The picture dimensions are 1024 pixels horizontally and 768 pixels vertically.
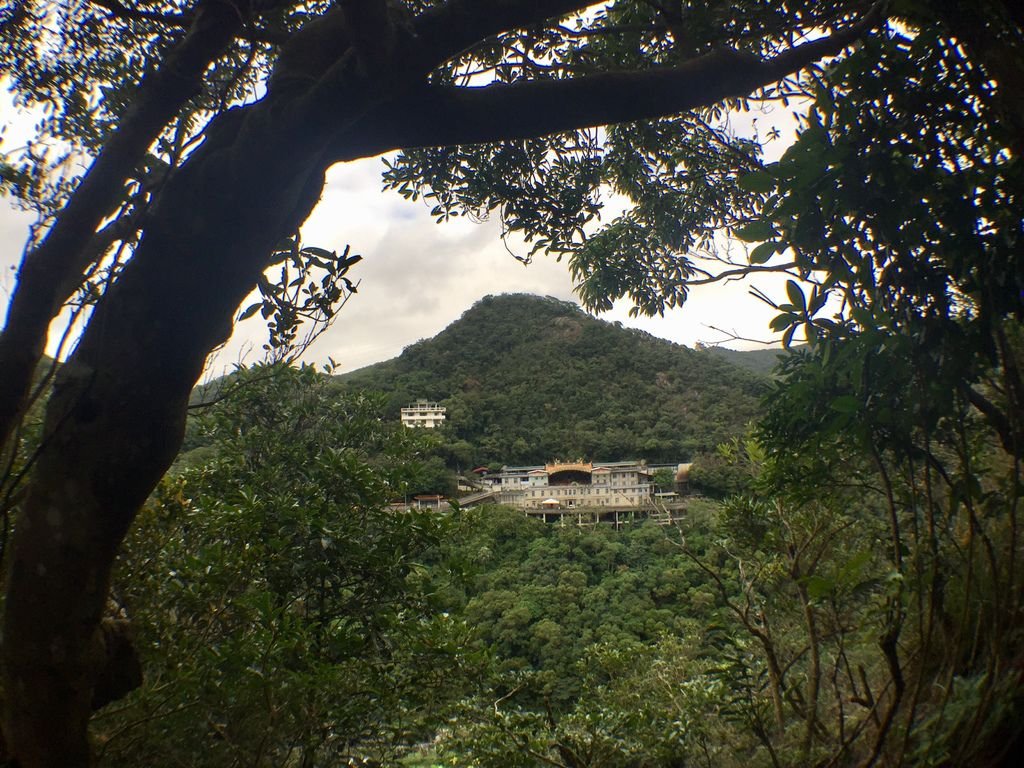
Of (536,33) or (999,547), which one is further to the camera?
(536,33)

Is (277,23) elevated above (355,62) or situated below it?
above

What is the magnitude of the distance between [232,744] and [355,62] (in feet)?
6.79

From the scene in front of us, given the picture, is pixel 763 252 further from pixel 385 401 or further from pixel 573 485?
pixel 573 485

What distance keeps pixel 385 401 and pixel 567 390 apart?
2226cm

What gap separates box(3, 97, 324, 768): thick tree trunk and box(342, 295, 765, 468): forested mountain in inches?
623

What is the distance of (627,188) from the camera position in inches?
113

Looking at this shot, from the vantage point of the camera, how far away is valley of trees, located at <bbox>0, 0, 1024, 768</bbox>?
3.23 feet

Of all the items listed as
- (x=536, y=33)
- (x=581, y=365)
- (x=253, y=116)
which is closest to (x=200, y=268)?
(x=253, y=116)

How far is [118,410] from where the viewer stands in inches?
43.1

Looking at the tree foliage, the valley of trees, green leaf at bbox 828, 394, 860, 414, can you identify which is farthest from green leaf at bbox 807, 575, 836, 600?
the tree foliage

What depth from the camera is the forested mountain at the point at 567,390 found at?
19.6m

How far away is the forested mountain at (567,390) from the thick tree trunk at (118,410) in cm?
1583

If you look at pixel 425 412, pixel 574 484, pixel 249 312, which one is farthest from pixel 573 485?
pixel 249 312

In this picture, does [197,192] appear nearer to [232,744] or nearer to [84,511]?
[84,511]
